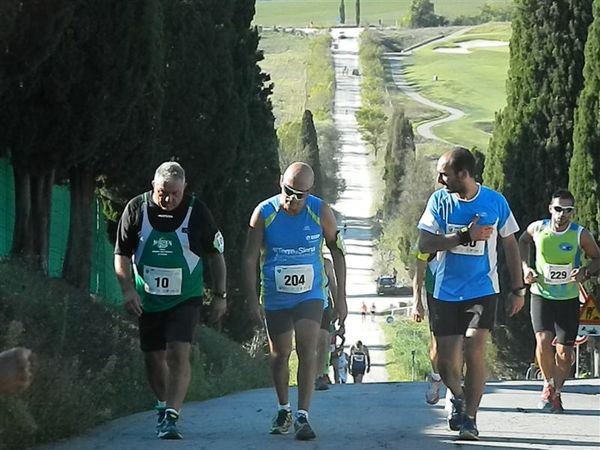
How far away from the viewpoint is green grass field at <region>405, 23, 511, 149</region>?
10997 cm

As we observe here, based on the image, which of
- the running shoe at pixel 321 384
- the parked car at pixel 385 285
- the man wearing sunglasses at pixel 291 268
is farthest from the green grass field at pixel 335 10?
the man wearing sunglasses at pixel 291 268

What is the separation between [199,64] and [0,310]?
1011 centimetres

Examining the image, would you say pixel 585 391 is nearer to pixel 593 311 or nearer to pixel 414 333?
pixel 593 311

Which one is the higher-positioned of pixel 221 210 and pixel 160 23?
pixel 160 23

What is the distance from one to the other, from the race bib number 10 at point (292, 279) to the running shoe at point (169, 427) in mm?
1209

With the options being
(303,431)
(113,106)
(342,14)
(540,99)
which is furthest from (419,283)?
(342,14)

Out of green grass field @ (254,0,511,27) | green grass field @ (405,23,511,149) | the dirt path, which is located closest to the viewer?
the dirt path

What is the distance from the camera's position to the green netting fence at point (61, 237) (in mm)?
19125

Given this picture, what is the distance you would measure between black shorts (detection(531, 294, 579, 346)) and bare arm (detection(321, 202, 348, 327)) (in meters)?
2.63

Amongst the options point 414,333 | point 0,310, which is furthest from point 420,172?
point 0,310

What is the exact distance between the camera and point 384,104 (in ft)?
391

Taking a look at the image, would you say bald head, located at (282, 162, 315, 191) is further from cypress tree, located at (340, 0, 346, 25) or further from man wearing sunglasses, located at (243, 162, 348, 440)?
cypress tree, located at (340, 0, 346, 25)

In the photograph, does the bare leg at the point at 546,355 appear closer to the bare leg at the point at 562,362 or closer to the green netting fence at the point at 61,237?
the bare leg at the point at 562,362

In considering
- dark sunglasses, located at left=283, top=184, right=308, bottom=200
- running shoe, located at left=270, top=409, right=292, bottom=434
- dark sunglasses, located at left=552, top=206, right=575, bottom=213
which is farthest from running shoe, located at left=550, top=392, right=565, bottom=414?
dark sunglasses, located at left=283, top=184, right=308, bottom=200
